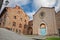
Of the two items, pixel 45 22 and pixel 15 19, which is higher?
pixel 15 19

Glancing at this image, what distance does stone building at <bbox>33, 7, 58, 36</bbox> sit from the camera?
38094 millimetres

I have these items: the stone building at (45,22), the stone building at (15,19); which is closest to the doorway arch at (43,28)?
the stone building at (45,22)

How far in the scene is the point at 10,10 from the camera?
172 feet

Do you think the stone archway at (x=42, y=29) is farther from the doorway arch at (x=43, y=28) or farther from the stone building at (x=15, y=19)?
the stone building at (x=15, y=19)

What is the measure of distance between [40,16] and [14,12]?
50.9ft

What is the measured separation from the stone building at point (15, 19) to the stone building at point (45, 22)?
12.0m

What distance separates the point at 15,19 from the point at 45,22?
1695 centimetres

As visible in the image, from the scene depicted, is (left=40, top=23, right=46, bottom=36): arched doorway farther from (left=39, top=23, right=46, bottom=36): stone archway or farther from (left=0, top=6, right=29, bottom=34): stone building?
(left=0, top=6, right=29, bottom=34): stone building

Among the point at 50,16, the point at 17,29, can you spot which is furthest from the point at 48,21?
the point at 17,29

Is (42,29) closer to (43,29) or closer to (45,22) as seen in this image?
(43,29)

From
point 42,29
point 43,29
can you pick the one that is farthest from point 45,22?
point 42,29

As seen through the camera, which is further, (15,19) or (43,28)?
(15,19)

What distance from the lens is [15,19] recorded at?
5338 cm

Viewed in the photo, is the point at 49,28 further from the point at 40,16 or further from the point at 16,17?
the point at 16,17
